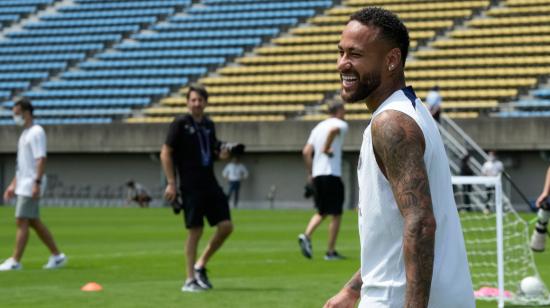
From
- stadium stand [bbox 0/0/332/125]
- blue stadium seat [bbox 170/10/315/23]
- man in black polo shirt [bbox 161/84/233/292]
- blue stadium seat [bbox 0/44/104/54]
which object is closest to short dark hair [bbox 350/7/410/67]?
man in black polo shirt [bbox 161/84/233/292]

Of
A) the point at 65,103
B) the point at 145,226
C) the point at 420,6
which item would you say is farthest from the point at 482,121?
the point at 65,103

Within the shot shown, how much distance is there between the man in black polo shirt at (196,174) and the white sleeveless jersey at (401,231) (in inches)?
310

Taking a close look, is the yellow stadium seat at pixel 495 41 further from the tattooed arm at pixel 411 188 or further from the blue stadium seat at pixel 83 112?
the tattooed arm at pixel 411 188

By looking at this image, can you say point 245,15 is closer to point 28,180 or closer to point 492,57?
point 492,57

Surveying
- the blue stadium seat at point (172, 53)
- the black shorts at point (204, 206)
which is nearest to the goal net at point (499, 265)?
the black shorts at point (204, 206)

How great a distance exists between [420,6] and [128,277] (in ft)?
90.5

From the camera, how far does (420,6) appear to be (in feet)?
130

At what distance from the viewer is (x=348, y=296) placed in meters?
4.38

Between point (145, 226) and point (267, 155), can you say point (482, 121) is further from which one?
point (145, 226)

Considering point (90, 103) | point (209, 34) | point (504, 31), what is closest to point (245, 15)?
point (209, 34)

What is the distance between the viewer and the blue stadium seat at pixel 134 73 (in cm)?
4003

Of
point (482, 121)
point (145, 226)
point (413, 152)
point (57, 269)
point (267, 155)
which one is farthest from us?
point (267, 155)

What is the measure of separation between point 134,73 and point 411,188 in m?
37.5

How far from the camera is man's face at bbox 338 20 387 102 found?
3.92m
